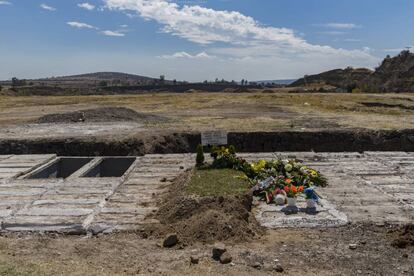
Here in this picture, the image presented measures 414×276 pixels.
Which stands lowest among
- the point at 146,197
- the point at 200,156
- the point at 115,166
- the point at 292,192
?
the point at 115,166

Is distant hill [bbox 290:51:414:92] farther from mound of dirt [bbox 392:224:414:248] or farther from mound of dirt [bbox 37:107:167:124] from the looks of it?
mound of dirt [bbox 392:224:414:248]

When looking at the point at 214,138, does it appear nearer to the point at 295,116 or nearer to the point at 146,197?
the point at 146,197

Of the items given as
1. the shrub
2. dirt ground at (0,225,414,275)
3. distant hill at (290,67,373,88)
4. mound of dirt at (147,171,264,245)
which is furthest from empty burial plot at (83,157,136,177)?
distant hill at (290,67,373,88)

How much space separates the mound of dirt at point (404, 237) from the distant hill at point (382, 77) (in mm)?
35489

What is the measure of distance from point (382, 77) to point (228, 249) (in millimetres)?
47194

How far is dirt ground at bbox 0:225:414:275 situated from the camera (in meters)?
4.96

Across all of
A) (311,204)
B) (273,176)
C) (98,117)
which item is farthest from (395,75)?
(311,204)

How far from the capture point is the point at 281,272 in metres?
4.93

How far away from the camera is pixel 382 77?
4844 cm

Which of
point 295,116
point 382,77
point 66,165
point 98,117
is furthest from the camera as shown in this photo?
point 382,77

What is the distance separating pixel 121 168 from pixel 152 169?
162 cm

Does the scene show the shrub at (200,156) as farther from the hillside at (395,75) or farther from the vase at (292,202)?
the hillside at (395,75)

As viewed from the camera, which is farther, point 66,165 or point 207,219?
point 66,165

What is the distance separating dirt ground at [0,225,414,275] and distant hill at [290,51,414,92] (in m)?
36.0
